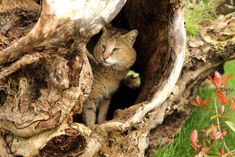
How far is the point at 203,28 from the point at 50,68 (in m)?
1.75

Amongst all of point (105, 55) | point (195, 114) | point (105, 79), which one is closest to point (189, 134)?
point (195, 114)

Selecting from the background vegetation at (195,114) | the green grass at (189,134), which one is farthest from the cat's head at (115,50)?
the green grass at (189,134)

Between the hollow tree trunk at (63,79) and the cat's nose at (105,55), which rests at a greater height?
the hollow tree trunk at (63,79)

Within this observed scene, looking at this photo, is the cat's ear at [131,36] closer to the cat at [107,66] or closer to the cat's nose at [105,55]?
the cat at [107,66]

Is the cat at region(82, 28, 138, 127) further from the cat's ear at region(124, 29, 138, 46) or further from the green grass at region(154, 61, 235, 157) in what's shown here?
the green grass at region(154, 61, 235, 157)

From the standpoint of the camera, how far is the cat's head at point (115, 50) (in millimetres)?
3584

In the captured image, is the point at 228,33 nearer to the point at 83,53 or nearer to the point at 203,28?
the point at 203,28

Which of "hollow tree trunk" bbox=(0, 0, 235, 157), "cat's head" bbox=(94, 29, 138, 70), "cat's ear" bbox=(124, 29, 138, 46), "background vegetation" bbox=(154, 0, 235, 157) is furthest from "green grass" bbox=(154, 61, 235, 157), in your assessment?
"cat's ear" bbox=(124, 29, 138, 46)

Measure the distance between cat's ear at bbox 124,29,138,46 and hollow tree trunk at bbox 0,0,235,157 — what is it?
175mm

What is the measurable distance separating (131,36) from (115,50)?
0.21m

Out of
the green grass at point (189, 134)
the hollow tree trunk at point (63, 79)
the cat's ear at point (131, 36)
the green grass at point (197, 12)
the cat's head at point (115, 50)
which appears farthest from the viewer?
the green grass at point (197, 12)

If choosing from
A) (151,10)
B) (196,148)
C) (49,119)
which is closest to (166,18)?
(151,10)

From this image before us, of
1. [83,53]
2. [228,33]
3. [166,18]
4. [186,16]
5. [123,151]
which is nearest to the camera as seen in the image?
[83,53]

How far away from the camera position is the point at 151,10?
3.48 metres
